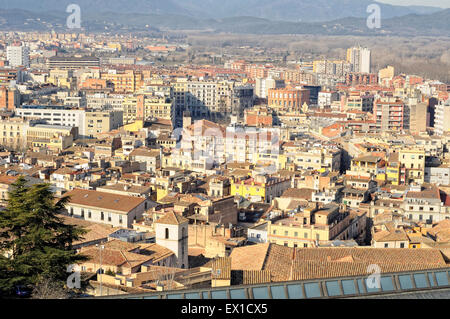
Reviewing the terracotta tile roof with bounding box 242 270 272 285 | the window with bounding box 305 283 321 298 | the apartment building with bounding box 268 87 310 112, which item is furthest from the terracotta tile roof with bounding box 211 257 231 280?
the apartment building with bounding box 268 87 310 112

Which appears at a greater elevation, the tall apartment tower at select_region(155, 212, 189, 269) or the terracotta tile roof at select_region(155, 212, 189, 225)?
the terracotta tile roof at select_region(155, 212, 189, 225)

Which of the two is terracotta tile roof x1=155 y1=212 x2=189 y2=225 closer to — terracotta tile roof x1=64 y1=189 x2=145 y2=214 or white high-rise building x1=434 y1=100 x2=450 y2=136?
terracotta tile roof x1=64 y1=189 x2=145 y2=214

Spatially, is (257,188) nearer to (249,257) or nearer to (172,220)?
(172,220)

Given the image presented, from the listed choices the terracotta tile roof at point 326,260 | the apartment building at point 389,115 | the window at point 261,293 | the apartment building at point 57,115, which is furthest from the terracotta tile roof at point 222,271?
the apartment building at point 389,115
